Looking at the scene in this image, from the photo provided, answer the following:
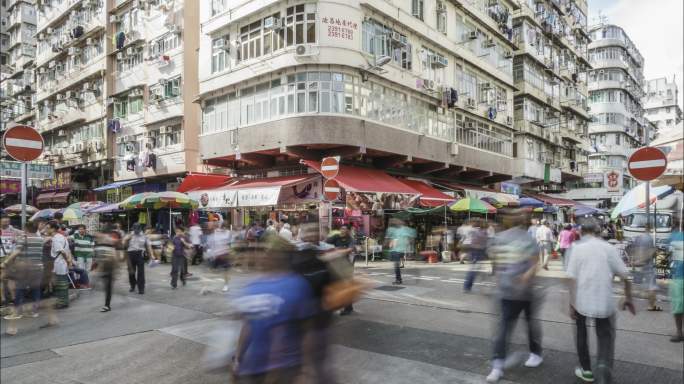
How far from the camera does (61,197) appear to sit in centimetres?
3353

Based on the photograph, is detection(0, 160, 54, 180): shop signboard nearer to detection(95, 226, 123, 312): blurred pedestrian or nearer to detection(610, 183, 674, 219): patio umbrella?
detection(95, 226, 123, 312): blurred pedestrian

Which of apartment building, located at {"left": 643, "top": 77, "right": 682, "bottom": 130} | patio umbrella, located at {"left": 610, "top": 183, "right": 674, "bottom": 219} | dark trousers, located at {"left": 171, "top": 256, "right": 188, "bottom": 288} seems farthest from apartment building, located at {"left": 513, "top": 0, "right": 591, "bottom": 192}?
apartment building, located at {"left": 643, "top": 77, "right": 682, "bottom": 130}

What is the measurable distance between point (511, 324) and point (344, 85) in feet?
46.8

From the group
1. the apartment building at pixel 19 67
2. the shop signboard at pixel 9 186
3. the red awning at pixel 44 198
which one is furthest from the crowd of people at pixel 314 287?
the apartment building at pixel 19 67

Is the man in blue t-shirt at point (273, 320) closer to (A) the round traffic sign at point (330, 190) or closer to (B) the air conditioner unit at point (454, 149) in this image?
(A) the round traffic sign at point (330, 190)

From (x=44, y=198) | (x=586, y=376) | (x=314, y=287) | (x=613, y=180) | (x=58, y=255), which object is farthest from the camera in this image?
(x=44, y=198)

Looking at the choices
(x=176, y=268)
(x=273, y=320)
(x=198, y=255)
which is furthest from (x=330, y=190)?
(x=198, y=255)

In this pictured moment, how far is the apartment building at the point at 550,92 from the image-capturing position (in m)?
32.4

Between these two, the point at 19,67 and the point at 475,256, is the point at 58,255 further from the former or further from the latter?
the point at 19,67

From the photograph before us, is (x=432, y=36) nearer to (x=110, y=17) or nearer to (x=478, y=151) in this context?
(x=478, y=151)

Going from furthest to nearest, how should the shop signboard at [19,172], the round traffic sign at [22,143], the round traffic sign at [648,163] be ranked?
the shop signboard at [19,172]
the round traffic sign at [648,163]
the round traffic sign at [22,143]

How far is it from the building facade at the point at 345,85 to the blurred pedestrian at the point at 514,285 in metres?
12.7

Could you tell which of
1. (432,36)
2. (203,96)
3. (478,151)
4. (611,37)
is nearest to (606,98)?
(611,37)

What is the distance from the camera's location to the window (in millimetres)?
21703
